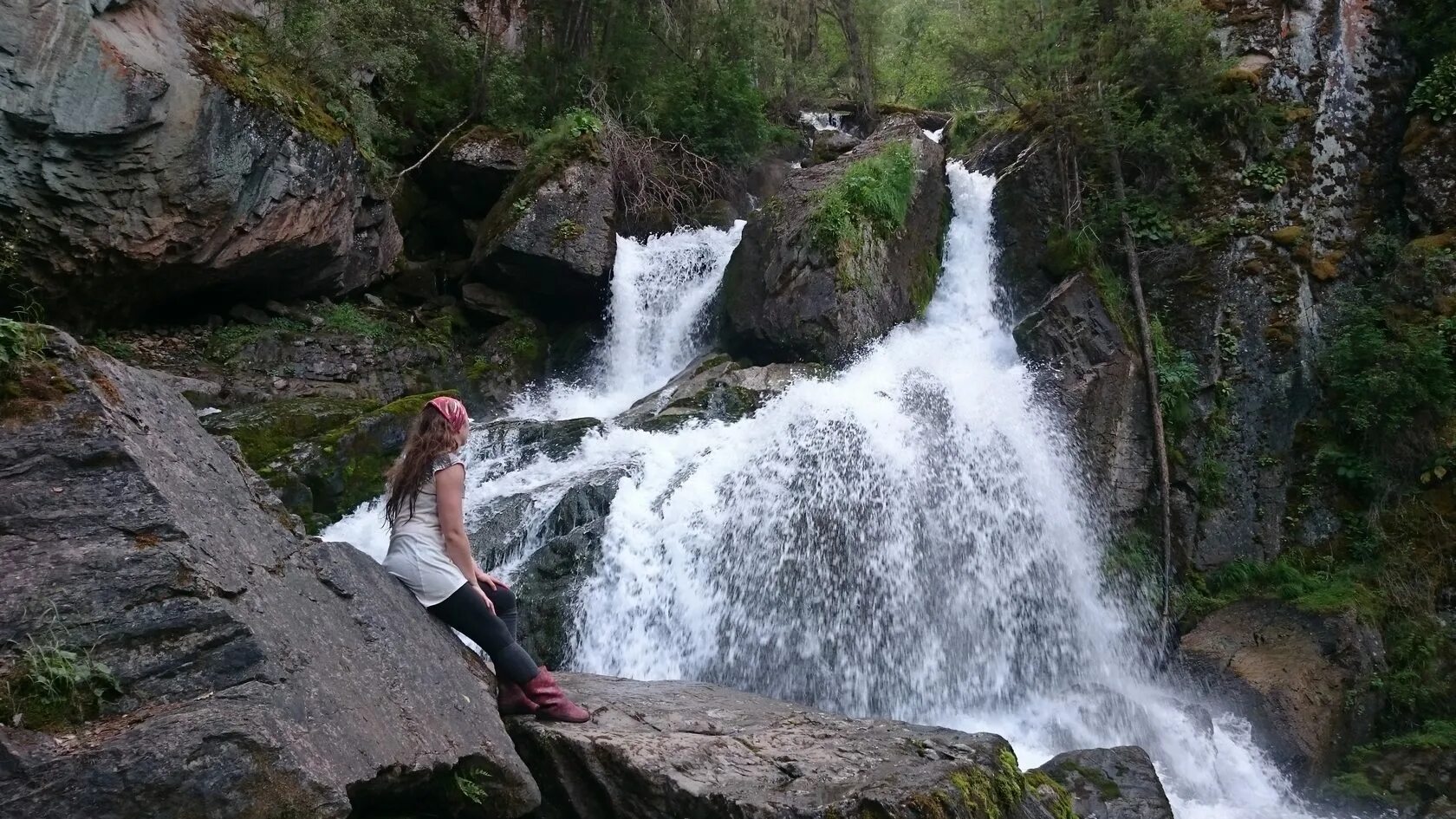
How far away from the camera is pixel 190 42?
957 cm

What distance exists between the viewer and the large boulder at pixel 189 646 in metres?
2.63

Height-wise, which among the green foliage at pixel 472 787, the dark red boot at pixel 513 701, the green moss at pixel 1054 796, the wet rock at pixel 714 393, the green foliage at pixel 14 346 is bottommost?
the green foliage at pixel 472 787

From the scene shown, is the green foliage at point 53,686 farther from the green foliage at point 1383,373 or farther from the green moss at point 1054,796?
the green foliage at point 1383,373

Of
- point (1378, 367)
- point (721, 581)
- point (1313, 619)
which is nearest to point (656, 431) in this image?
point (721, 581)

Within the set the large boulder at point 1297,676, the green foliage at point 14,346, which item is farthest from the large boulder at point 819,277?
the green foliage at point 14,346

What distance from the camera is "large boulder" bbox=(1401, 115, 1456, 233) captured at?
985 centimetres

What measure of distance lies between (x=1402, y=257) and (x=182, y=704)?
1161cm

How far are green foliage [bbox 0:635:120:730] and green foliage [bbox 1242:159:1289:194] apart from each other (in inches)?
477

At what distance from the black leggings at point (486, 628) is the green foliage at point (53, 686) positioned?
1.48 meters

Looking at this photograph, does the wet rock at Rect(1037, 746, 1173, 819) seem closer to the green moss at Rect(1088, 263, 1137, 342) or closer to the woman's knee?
the woman's knee

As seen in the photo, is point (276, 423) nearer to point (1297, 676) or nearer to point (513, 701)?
point (513, 701)

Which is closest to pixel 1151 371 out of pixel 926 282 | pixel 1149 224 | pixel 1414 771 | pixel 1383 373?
pixel 1383 373

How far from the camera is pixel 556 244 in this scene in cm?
1220

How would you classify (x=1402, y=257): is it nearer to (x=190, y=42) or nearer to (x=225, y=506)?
(x=225, y=506)
